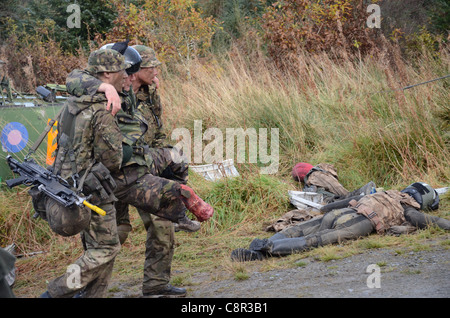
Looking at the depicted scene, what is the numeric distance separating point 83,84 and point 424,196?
147 inches

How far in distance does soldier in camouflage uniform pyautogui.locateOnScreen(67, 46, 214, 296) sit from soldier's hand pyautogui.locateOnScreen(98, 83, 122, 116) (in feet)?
0.20

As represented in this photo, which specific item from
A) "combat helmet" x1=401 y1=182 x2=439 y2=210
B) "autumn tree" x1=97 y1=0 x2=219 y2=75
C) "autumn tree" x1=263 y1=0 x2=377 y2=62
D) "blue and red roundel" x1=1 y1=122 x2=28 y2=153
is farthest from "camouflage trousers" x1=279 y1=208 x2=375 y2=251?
"autumn tree" x1=97 y1=0 x2=219 y2=75

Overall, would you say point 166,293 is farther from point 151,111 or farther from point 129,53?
point 129,53

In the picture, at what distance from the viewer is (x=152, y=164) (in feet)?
13.6

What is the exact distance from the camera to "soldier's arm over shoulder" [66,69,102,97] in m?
3.40

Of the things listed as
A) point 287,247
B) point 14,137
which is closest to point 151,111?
point 287,247

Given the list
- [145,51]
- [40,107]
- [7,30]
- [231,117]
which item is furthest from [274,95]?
[7,30]

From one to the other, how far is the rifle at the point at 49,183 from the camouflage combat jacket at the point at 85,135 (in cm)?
10

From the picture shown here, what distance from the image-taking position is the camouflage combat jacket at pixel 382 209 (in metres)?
5.02

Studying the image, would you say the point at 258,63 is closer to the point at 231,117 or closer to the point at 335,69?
A: the point at 335,69

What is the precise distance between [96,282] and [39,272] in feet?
6.57

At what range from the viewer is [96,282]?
351 cm

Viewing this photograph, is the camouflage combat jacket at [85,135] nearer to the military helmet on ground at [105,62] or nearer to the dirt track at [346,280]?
the military helmet on ground at [105,62]

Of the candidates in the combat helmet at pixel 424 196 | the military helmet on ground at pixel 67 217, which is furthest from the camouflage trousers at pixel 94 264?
the combat helmet at pixel 424 196
